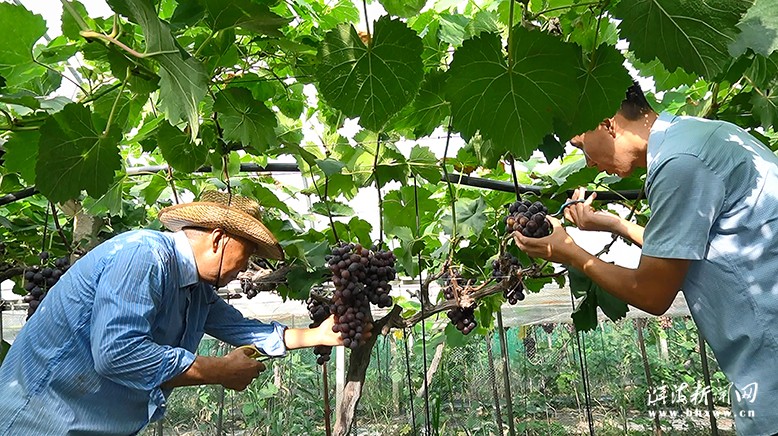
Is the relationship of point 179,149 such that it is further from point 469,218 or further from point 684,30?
point 684,30

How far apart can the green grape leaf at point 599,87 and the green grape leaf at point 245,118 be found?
0.67m

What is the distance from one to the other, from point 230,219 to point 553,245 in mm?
818

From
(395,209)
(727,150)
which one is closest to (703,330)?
(727,150)

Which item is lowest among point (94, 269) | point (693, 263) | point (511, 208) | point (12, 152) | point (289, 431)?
point (289, 431)

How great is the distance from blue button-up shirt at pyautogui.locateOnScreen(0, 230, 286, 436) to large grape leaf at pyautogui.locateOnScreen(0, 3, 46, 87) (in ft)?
1.45

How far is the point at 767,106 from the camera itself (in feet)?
5.13

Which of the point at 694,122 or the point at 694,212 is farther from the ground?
the point at 694,122

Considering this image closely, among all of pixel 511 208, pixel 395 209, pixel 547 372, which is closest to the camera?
pixel 511 208

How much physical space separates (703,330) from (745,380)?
0.12 meters

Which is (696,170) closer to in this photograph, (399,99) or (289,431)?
(399,99)

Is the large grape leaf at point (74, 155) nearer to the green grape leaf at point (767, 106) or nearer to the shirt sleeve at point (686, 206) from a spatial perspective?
the shirt sleeve at point (686, 206)

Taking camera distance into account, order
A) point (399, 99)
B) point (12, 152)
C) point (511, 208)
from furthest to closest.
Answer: point (511, 208) → point (12, 152) → point (399, 99)

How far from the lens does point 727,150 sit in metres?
1.12

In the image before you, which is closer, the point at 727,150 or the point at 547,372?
the point at 727,150
